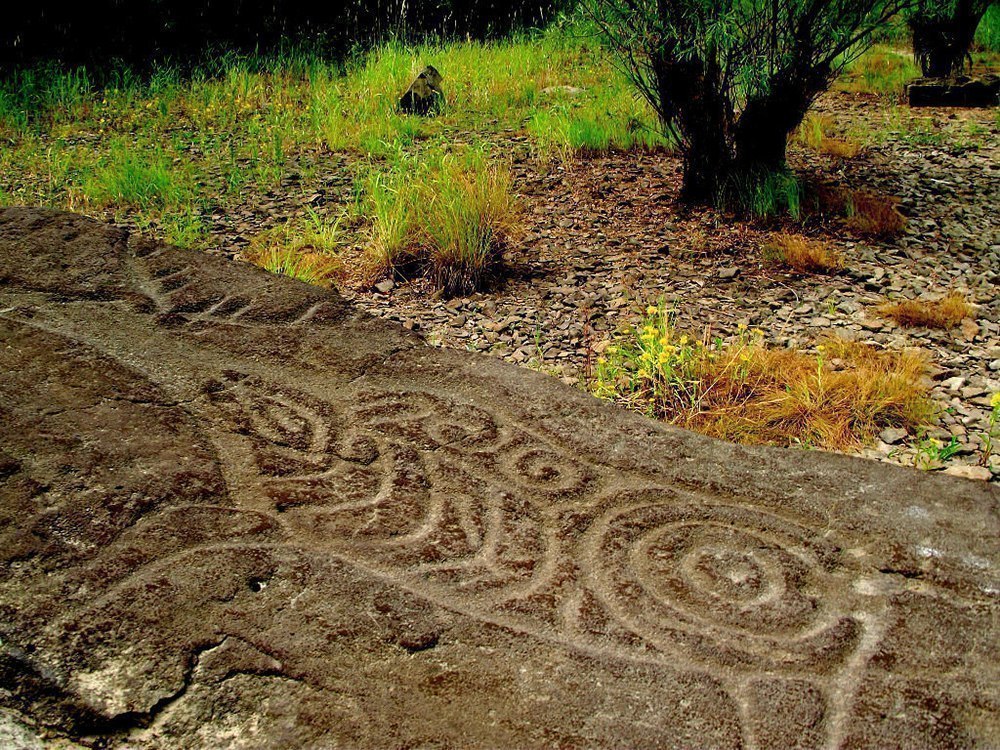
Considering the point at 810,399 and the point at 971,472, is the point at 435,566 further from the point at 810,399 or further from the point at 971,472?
the point at 971,472

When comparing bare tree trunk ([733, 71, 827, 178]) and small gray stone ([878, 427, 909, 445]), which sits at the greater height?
bare tree trunk ([733, 71, 827, 178])

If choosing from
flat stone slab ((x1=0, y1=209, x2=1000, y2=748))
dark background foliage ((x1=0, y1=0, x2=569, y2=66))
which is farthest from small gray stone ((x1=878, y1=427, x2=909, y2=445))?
dark background foliage ((x1=0, y1=0, x2=569, y2=66))

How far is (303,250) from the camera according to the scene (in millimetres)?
4016

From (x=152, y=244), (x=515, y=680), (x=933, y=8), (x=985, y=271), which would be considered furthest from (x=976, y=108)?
(x=515, y=680)

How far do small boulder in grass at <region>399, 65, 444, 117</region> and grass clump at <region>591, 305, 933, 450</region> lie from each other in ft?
9.69

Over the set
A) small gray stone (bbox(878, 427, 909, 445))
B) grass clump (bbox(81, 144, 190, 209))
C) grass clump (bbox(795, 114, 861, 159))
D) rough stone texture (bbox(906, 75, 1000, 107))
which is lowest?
small gray stone (bbox(878, 427, 909, 445))

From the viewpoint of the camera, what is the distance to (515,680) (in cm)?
188

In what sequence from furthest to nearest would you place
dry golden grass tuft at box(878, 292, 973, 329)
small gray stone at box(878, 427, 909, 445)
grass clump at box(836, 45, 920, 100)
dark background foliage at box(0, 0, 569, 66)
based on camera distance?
dark background foliage at box(0, 0, 569, 66), grass clump at box(836, 45, 920, 100), dry golden grass tuft at box(878, 292, 973, 329), small gray stone at box(878, 427, 909, 445)

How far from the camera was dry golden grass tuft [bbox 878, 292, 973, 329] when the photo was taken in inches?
134

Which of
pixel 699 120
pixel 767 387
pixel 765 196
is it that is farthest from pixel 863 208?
pixel 767 387

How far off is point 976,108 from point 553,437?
445 centimetres

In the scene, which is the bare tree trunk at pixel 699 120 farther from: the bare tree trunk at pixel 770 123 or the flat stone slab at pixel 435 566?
the flat stone slab at pixel 435 566

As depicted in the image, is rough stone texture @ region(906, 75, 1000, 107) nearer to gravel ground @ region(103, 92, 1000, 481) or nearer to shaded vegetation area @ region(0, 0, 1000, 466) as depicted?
shaded vegetation area @ region(0, 0, 1000, 466)

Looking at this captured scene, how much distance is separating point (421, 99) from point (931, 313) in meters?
3.38
